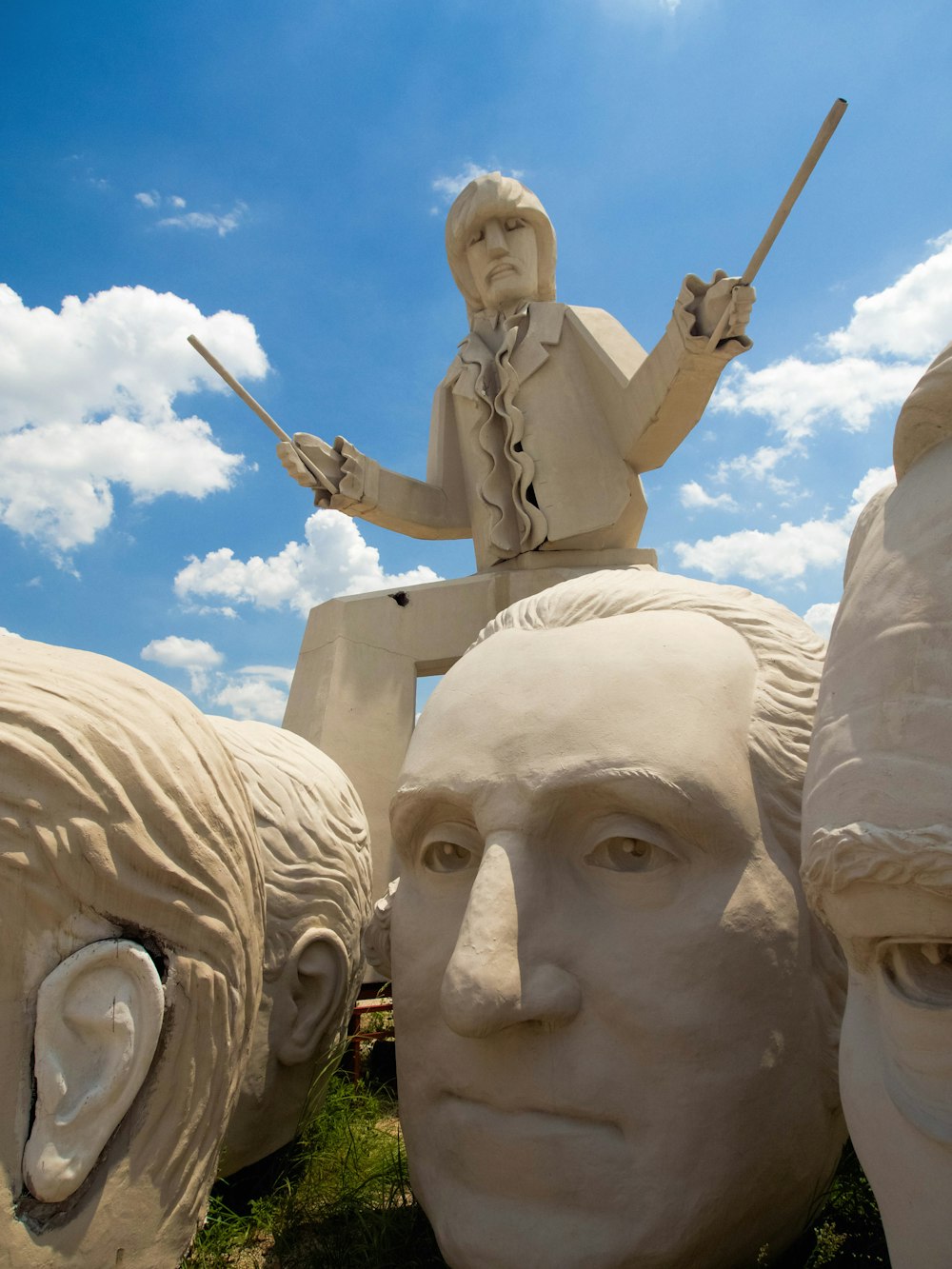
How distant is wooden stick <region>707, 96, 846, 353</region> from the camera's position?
11.4ft

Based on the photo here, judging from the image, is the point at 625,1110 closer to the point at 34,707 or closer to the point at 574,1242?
the point at 574,1242

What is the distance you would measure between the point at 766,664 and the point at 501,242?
358cm

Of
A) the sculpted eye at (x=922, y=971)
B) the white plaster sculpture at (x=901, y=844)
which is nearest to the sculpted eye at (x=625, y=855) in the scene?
the white plaster sculpture at (x=901, y=844)

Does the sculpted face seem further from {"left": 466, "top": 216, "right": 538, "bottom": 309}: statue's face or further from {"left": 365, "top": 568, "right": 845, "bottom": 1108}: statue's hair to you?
{"left": 466, "top": 216, "right": 538, "bottom": 309}: statue's face

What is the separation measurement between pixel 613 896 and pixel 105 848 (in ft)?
3.28

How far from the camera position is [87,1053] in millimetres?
2064

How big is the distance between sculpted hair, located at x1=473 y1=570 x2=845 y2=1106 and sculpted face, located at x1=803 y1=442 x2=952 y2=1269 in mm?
629

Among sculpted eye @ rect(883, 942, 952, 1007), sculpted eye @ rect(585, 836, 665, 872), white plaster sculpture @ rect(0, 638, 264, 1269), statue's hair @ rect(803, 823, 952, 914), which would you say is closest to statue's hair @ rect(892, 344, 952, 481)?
statue's hair @ rect(803, 823, 952, 914)

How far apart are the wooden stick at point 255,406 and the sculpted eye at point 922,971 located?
14.1 ft

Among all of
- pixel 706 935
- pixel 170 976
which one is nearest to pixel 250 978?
pixel 170 976

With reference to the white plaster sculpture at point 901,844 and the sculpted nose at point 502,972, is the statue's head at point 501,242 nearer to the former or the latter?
the sculpted nose at point 502,972

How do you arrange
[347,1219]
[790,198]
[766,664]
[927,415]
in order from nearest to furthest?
[927,415], [766,664], [347,1219], [790,198]

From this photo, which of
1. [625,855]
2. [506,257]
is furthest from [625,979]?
[506,257]

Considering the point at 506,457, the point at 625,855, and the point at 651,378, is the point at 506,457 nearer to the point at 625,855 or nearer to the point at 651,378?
the point at 651,378
